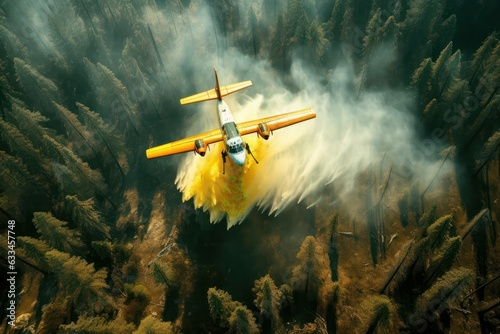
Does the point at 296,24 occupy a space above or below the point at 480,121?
above

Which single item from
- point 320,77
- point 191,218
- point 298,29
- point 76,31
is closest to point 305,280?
point 191,218

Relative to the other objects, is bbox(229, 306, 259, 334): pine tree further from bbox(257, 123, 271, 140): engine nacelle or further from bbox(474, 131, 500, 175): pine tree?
bbox(474, 131, 500, 175): pine tree

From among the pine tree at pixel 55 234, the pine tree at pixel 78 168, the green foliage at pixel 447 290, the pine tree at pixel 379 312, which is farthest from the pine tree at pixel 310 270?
the pine tree at pixel 78 168

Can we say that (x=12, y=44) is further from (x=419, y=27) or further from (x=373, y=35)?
(x=419, y=27)

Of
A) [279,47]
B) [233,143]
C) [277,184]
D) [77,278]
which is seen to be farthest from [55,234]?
[279,47]

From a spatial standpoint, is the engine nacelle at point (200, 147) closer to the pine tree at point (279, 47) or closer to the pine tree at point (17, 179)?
the pine tree at point (17, 179)

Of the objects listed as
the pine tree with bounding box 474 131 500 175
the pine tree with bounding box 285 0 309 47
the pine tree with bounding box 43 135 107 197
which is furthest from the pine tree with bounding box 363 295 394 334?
the pine tree with bounding box 285 0 309 47

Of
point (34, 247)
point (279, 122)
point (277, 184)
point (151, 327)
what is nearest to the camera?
point (151, 327)
